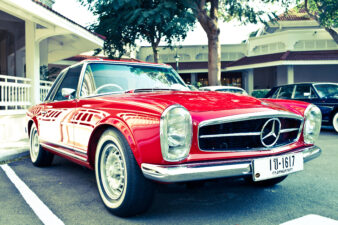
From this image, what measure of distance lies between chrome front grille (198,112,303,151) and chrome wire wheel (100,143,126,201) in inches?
30.4

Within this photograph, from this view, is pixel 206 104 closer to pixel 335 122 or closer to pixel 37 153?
pixel 37 153

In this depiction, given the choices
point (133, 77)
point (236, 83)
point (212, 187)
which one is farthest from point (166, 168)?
point (236, 83)

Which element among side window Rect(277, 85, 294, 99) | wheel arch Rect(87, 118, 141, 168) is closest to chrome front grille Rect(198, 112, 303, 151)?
wheel arch Rect(87, 118, 141, 168)

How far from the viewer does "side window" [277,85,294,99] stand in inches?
394

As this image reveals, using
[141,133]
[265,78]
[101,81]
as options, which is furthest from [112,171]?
[265,78]

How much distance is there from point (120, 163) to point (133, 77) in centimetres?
140

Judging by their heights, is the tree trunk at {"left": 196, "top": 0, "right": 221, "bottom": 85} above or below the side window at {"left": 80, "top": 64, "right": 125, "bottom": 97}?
above

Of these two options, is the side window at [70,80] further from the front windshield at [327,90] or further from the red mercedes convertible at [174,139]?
the front windshield at [327,90]

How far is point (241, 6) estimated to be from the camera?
17609mm

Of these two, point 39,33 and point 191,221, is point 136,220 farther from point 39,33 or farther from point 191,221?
point 39,33

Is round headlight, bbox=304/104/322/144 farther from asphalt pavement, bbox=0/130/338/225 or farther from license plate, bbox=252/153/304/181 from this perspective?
asphalt pavement, bbox=0/130/338/225

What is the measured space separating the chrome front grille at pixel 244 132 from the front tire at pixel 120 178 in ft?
1.89

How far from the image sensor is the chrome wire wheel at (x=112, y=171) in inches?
112

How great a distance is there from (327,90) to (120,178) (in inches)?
329
